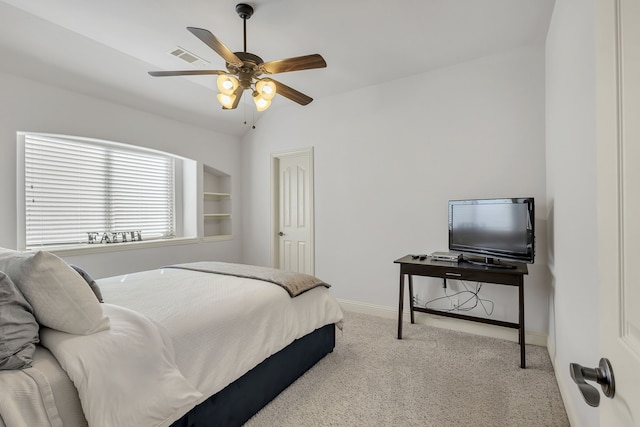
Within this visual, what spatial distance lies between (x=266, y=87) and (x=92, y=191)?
8.86 feet

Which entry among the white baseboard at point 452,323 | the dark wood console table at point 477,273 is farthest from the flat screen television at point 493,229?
the white baseboard at point 452,323

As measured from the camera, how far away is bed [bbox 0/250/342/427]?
1.08m

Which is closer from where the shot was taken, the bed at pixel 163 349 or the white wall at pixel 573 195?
the bed at pixel 163 349

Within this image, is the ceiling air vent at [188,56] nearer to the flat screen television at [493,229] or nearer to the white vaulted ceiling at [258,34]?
the white vaulted ceiling at [258,34]

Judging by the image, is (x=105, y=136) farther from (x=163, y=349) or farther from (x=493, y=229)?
(x=493, y=229)

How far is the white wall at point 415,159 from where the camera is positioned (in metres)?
2.83

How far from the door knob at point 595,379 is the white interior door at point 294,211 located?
11.8 ft

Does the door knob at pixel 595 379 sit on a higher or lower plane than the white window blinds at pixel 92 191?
lower

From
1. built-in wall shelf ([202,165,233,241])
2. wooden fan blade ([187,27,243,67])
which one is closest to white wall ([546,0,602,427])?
wooden fan blade ([187,27,243,67])

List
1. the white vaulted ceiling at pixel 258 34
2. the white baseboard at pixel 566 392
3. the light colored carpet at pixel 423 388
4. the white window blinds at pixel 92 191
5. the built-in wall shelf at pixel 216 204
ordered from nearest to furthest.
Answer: the white baseboard at pixel 566 392 → the light colored carpet at pixel 423 388 → the white vaulted ceiling at pixel 258 34 → the white window blinds at pixel 92 191 → the built-in wall shelf at pixel 216 204

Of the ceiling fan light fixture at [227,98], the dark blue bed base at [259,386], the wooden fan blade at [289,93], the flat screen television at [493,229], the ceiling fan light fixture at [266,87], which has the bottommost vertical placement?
the dark blue bed base at [259,386]

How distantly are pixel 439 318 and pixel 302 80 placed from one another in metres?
3.11

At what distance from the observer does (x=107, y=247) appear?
3.36m

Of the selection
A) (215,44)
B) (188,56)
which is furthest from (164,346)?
(188,56)
